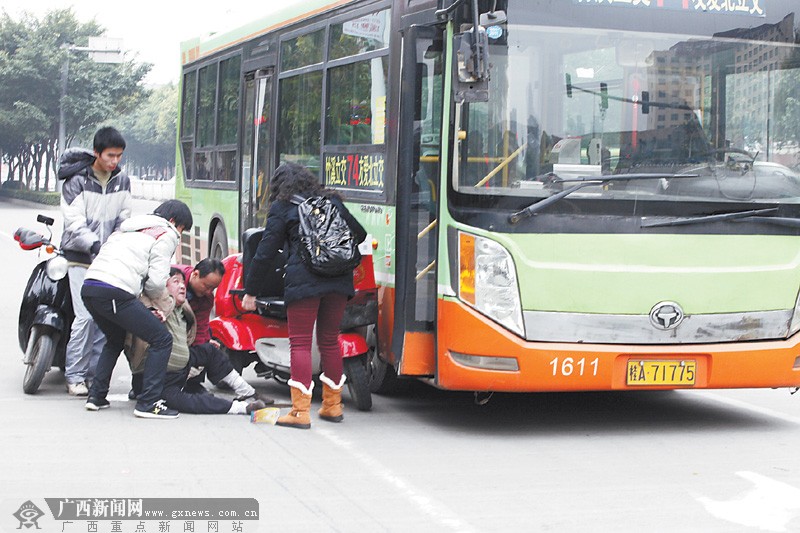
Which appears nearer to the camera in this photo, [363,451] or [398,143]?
[363,451]

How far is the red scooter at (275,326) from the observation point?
8867mm

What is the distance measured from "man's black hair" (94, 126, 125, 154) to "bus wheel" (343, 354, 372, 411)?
2.10 m

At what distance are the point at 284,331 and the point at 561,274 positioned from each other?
2.21m

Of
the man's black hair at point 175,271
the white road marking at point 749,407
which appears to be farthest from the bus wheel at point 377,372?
the white road marking at point 749,407

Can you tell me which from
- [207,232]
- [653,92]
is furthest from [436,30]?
[207,232]

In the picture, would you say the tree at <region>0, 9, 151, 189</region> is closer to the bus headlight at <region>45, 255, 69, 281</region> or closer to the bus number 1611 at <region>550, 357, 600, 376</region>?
the bus headlight at <region>45, 255, 69, 281</region>

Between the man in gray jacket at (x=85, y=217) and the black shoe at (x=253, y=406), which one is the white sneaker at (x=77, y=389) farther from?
the black shoe at (x=253, y=406)

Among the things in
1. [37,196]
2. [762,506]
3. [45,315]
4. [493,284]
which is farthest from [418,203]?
[37,196]

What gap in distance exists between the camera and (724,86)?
321 inches

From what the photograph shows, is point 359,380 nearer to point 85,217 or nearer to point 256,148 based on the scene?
point 85,217

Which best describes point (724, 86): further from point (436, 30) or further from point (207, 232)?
point (207, 232)

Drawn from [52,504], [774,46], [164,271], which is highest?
[774,46]

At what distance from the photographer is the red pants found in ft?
27.1

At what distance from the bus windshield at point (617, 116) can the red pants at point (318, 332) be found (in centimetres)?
110
